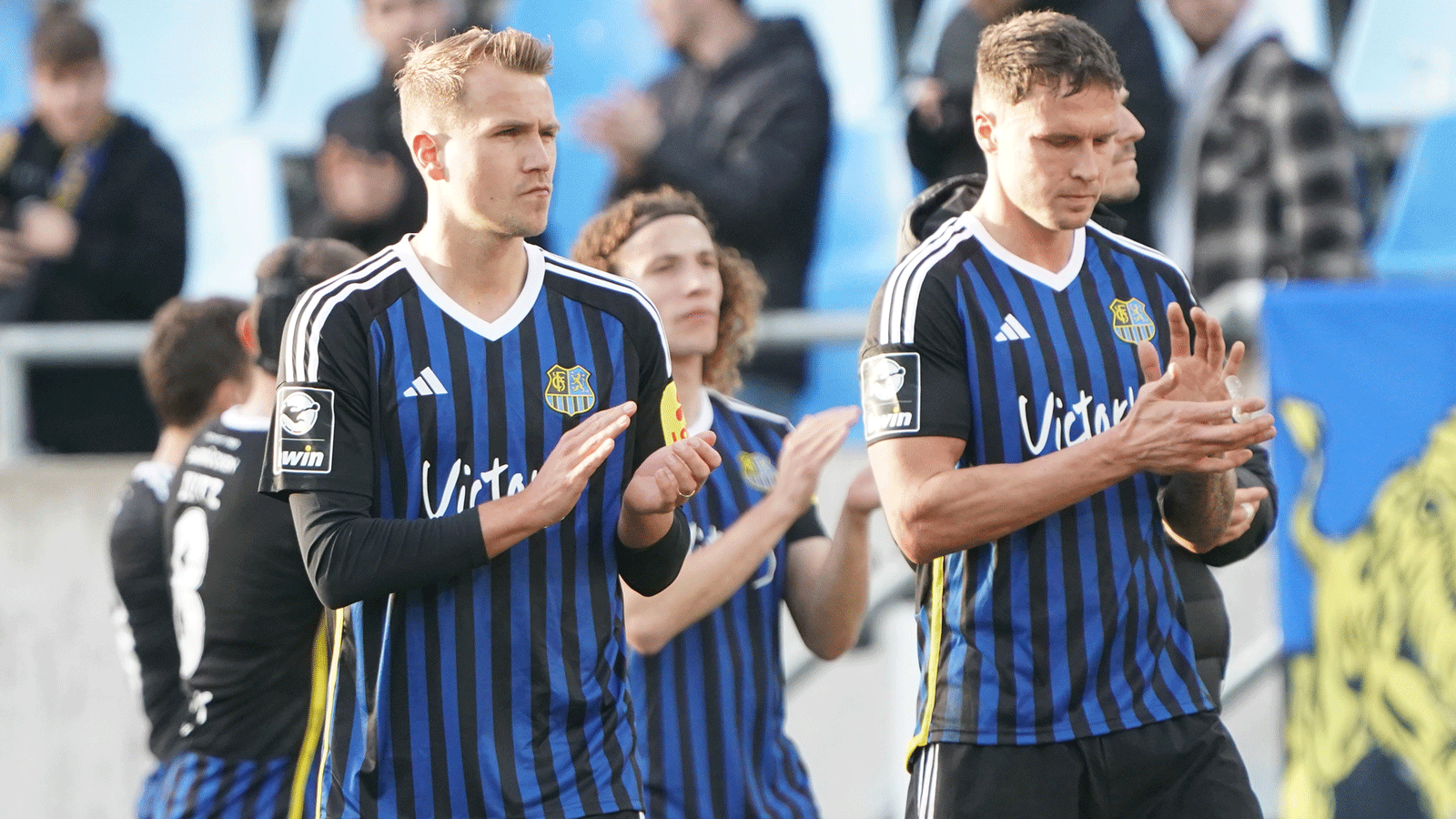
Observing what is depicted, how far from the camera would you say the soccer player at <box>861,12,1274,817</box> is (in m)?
3.27

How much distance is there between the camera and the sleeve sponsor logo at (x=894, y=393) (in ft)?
10.8

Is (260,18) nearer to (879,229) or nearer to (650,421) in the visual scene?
(879,229)

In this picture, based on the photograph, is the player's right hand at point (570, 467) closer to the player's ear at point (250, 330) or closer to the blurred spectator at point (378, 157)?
the player's ear at point (250, 330)

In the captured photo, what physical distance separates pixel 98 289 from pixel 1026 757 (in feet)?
15.9

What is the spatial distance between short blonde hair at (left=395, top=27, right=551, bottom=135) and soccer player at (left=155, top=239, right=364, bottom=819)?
100cm

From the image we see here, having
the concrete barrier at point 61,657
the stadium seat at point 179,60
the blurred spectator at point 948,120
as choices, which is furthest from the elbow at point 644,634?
the stadium seat at point 179,60

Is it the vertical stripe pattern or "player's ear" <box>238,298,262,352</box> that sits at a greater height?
"player's ear" <box>238,298,262,352</box>

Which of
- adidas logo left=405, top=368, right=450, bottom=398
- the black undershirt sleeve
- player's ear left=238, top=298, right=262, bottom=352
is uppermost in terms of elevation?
player's ear left=238, top=298, right=262, bottom=352

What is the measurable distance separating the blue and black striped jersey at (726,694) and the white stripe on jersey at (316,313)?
1167mm

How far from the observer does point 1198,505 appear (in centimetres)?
337

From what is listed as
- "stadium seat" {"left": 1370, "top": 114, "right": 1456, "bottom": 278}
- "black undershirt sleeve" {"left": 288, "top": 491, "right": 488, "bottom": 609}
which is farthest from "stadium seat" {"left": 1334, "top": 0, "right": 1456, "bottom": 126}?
"black undershirt sleeve" {"left": 288, "top": 491, "right": 488, "bottom": 609}

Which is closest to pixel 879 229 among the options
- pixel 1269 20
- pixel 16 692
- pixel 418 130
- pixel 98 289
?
pixel 1269 20

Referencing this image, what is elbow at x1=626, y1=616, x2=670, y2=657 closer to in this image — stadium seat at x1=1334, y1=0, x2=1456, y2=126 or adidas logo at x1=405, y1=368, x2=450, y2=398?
adidas logo at x1=405, y1=368, x2=450, y2=398

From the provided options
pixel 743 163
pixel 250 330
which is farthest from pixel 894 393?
pixel 743 163
